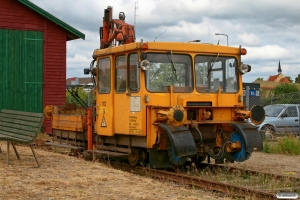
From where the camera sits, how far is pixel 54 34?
65.6 ft

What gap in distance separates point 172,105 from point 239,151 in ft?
5.01

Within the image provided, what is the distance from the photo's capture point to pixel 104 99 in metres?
11.1

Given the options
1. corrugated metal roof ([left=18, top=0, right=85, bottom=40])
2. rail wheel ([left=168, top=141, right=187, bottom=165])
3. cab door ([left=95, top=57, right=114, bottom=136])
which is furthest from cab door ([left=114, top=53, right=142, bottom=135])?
corrugated metal roof ([left=18, top=0, right=85, bottom=40])

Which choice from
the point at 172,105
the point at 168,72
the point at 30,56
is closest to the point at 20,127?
the point at 172,105

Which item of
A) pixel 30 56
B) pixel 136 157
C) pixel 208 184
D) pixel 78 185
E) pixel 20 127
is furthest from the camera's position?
pixel 30 56

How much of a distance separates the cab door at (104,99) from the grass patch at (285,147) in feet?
17.1

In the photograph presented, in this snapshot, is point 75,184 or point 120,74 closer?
point 75,184

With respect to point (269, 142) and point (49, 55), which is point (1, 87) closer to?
point (49, 55)

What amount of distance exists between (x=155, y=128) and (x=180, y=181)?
1.25 metres

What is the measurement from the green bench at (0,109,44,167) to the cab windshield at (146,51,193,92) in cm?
216

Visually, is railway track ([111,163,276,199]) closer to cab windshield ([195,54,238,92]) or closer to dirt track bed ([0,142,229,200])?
dirt track bed ([0,142,229,200])

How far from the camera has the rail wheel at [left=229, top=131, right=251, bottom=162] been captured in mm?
9906

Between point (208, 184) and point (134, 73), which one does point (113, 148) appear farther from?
point (208, 184)

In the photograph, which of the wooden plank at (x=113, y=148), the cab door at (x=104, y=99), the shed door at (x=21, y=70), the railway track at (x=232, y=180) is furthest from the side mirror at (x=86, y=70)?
the shed door at (x=21, y=70)
